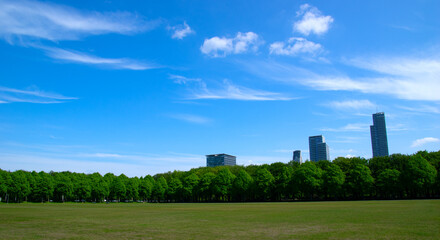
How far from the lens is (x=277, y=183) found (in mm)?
108625

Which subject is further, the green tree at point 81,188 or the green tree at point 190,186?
the green tree at point 190,186

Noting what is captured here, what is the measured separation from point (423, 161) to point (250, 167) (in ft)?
213

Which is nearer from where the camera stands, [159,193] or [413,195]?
[413,195]

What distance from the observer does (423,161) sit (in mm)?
87750

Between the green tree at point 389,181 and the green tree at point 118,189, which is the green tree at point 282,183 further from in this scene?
the green tree at point 118,189

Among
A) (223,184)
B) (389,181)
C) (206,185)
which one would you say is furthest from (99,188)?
(389,181)

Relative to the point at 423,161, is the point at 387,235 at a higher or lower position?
lower

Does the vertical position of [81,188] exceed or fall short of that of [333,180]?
it falls short

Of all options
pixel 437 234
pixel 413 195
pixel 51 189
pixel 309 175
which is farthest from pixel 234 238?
pixel 51 189

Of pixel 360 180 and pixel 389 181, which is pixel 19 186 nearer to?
pixel 360 180

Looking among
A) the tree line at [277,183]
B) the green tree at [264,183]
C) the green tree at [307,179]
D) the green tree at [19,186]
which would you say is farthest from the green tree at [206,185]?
the green tree at [19,186]

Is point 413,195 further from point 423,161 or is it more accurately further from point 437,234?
point 437,234

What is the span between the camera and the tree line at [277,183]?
300 ft

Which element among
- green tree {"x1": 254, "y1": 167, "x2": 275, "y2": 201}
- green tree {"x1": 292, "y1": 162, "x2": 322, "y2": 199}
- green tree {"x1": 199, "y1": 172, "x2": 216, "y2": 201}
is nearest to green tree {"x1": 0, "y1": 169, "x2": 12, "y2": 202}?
green tree {"x1": 199, "y1": 172, "x2": 216, "y2": 201}
